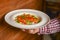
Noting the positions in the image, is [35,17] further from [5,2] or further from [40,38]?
[40,38]

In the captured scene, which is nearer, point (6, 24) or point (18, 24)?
point (18, 24)

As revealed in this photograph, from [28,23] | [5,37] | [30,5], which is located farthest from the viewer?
[30,5]

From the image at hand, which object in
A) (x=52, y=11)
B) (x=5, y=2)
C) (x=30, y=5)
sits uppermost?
(x=5, y=2)

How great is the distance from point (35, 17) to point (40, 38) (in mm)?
562

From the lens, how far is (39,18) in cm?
85

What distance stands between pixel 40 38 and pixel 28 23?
2.08 ft

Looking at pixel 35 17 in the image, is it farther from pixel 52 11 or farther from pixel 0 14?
pixel 52 11

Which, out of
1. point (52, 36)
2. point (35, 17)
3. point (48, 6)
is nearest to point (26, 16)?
point (35, 17)

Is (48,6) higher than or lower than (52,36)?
higher

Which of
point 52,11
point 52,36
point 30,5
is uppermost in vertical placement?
point 30,5

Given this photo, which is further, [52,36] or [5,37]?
[52,36]

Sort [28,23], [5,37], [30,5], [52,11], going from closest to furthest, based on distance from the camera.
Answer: [28,23] → [5,37] → [30,5] → [52,11]

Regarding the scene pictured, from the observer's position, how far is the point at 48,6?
4.50ft

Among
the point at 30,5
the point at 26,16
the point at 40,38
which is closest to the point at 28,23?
the point at 26,16
